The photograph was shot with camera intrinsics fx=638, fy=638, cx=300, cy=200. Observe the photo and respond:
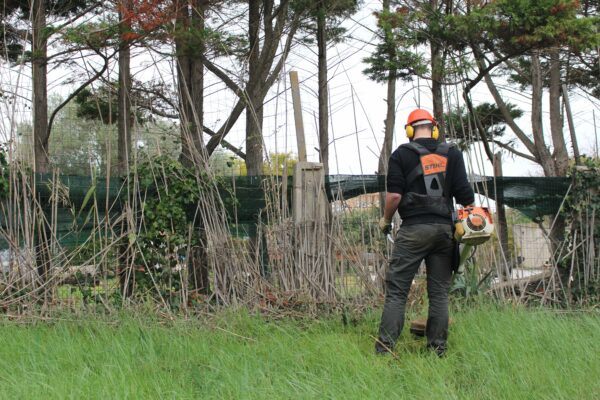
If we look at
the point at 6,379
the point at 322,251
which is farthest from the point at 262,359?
the point at 322,251

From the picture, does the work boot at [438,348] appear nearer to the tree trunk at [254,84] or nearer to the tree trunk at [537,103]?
the tree trunk at [254,84]

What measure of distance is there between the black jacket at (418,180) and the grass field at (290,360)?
3.01 ft

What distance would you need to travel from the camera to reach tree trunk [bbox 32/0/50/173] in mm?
7531

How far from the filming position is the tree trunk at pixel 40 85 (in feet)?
24.7

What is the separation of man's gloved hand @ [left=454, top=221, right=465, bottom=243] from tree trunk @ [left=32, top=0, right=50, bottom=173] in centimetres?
475

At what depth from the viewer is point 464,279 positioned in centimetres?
609

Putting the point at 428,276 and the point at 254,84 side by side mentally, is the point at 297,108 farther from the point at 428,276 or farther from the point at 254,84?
the point at 254,84

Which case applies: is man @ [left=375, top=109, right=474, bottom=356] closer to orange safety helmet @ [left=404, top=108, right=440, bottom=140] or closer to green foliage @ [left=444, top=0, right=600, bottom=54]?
orange safety helmet @ [left=404, top=108, right=440, bottom=140]

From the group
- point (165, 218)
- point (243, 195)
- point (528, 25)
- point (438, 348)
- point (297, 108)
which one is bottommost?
point (438, 348)

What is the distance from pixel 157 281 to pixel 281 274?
116 cm

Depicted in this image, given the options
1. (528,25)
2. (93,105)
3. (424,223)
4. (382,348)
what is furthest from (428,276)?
(93,105)

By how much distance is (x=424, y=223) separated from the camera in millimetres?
4418

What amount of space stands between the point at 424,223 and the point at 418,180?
1.02 ft

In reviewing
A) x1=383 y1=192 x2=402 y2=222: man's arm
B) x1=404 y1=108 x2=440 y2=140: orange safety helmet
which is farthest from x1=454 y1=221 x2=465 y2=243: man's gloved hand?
x1=404 y1=108 x2=440 y2=140: orange safety helmet
